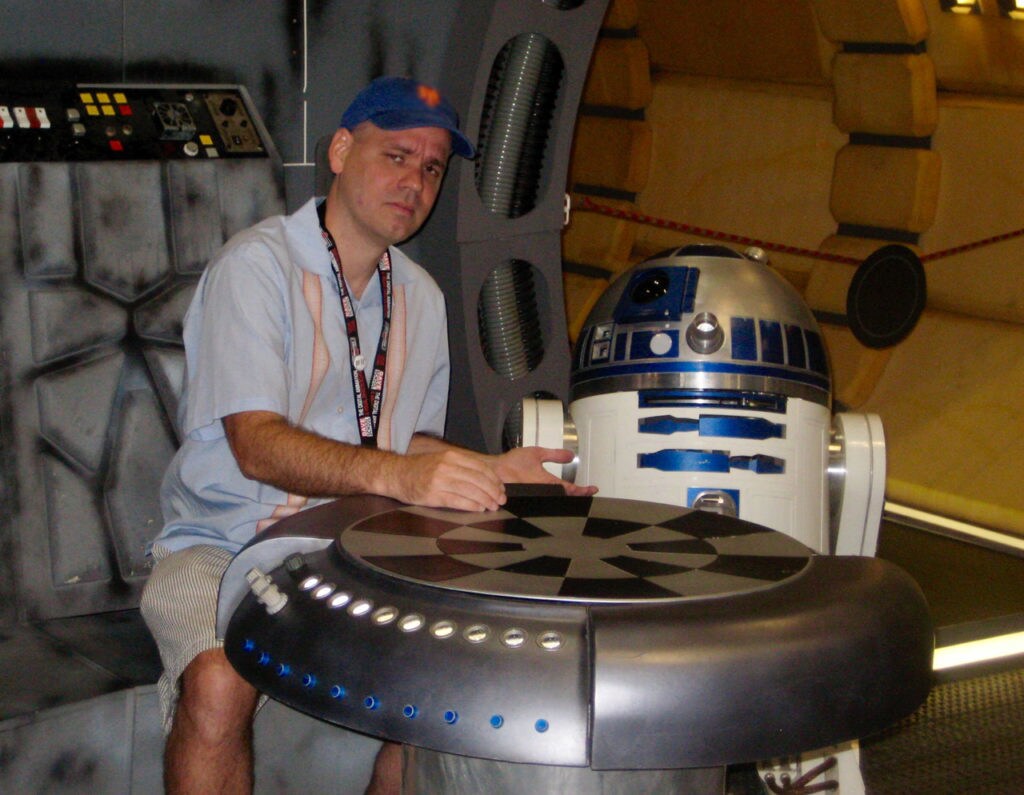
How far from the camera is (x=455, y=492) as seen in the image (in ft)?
5.49

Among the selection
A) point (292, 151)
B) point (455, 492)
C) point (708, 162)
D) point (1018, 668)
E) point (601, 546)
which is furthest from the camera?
point (708, 162)

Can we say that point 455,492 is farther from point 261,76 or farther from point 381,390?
point 261,76

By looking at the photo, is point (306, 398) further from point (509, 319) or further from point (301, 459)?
point (509, 319)

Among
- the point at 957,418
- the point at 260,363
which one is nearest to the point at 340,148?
the point at 260,363

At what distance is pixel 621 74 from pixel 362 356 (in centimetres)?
547

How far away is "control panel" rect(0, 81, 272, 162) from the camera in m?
2.40

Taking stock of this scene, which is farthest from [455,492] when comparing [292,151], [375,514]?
[292,151]

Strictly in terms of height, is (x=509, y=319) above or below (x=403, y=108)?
below

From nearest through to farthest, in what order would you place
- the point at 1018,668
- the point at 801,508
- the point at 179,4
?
the point at 801,508 < the point at 179,4 < the point at 1018,668

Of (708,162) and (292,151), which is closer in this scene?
(292,151)

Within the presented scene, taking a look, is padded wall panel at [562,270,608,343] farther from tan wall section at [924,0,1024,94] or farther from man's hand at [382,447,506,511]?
man's hand at [382,447,506,511]

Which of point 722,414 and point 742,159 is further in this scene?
point 742,159

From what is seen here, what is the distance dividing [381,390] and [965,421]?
357 centimetres

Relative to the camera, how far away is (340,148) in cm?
226
